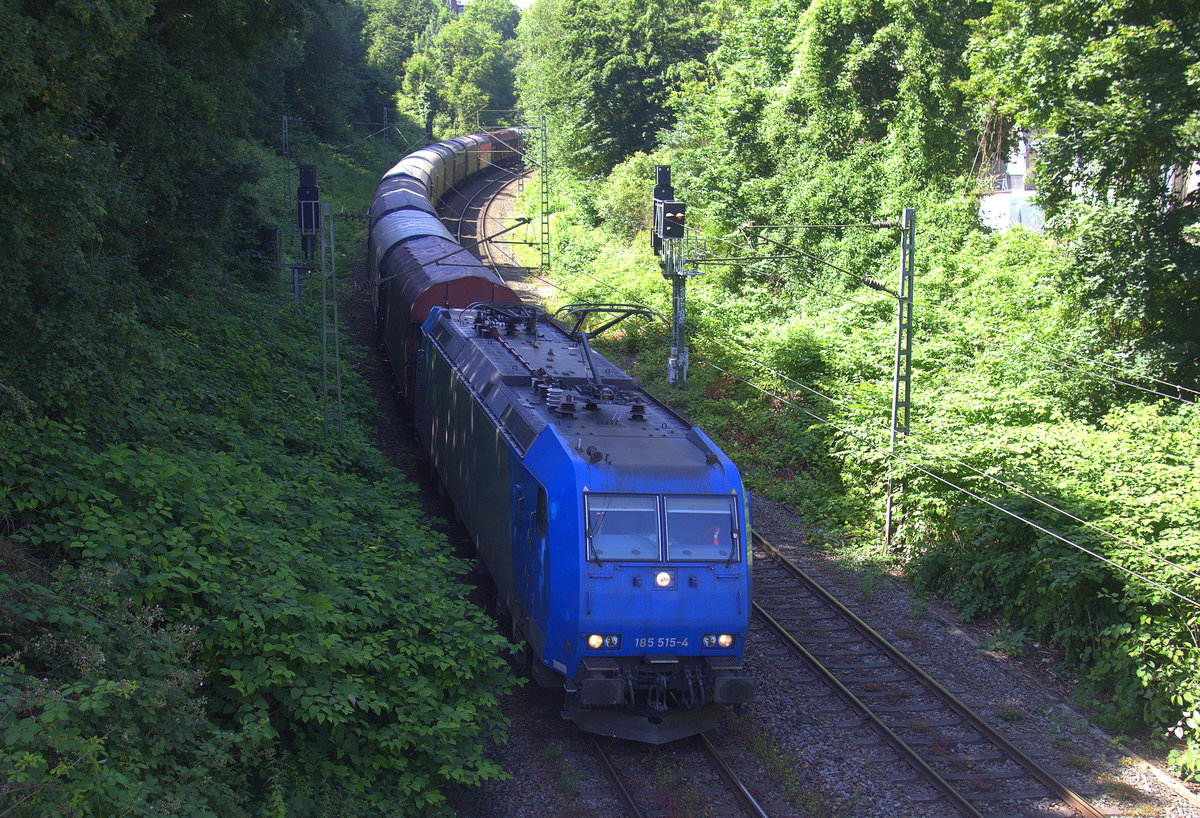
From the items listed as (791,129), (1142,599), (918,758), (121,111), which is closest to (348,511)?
(121,111)

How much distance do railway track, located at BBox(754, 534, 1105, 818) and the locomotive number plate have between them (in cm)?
294

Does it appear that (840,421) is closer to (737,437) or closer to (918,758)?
(737,437)

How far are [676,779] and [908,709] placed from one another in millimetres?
3560

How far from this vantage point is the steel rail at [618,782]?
816cm

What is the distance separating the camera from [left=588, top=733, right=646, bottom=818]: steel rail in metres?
8.16

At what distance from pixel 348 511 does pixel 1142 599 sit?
10.3m

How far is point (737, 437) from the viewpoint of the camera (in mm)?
21156

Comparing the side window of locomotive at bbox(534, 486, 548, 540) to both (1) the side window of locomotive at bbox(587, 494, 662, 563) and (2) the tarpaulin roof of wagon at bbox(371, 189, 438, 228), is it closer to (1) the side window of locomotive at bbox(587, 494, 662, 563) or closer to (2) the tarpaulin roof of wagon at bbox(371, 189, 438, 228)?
(1) the side window of locomotive at bbox(587, 494, 662, 563)

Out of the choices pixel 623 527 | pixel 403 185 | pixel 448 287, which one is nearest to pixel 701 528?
pixel 623 527

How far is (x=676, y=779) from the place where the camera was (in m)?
8.66

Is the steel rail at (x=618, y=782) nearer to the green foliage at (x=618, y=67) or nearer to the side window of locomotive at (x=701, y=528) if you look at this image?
the side window of locomotive at (x=701, y=528)

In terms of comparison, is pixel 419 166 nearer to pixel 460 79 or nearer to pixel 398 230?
pixel 398 230

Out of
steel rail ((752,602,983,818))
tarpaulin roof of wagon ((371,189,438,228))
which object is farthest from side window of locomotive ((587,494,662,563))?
tarpaulin roof of wagon ((371,189,438,228))

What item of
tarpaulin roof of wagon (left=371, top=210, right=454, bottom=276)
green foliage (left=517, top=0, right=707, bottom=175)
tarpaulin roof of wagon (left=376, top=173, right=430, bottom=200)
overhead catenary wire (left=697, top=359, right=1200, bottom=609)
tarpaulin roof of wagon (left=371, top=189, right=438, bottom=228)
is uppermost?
green foliage (left=517, top=0, right=707, bottom=175)
